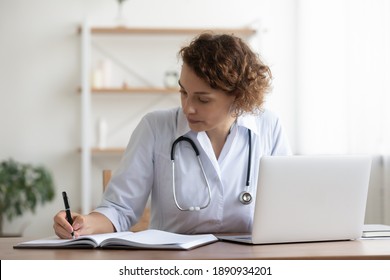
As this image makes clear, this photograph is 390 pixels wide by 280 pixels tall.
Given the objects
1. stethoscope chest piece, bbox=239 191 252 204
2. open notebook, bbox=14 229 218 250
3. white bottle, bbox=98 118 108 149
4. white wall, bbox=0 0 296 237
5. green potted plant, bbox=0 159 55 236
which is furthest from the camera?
white wall, bbox=0 0 296 237

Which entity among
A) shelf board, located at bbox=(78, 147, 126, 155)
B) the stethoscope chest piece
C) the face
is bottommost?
shelf board, located at bbox=(78, 147, 126, 155)

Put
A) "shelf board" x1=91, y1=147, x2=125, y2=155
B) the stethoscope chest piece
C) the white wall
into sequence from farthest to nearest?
the white wall < "shelf board" x1=91, y1=147, x2=125, y2=155 < the stethoscope chest piece

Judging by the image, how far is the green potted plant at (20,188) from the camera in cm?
486

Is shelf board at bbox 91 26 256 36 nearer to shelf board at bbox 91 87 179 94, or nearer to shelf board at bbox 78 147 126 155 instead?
shelf board at bbox 91 87 179 94

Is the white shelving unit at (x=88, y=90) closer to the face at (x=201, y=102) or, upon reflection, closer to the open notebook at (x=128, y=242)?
the face at (x=201, y=102)

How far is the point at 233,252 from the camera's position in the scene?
1572mm

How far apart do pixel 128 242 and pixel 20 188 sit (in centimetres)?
343

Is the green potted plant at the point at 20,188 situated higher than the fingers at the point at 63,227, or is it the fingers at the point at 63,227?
the fingers at the point at 63,227

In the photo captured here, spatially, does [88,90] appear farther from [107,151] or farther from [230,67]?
[230,67]

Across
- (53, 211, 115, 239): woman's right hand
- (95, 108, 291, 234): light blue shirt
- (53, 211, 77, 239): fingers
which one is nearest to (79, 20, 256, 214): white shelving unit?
(95, 108, 291, 234): light blue shirt

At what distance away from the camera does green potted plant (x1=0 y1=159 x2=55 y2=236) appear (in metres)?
4.86

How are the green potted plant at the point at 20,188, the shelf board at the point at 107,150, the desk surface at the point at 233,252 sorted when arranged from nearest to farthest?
1. the desk surface at the point at 233,252
2. the green potted plant at the point at 20,188
3. the shelf board at the point at 107,150

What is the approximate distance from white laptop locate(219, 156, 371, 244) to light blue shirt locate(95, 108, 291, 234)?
367 millimetres

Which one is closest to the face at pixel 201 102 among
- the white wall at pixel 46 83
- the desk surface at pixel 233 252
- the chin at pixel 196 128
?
the chin at pixel 196 128
